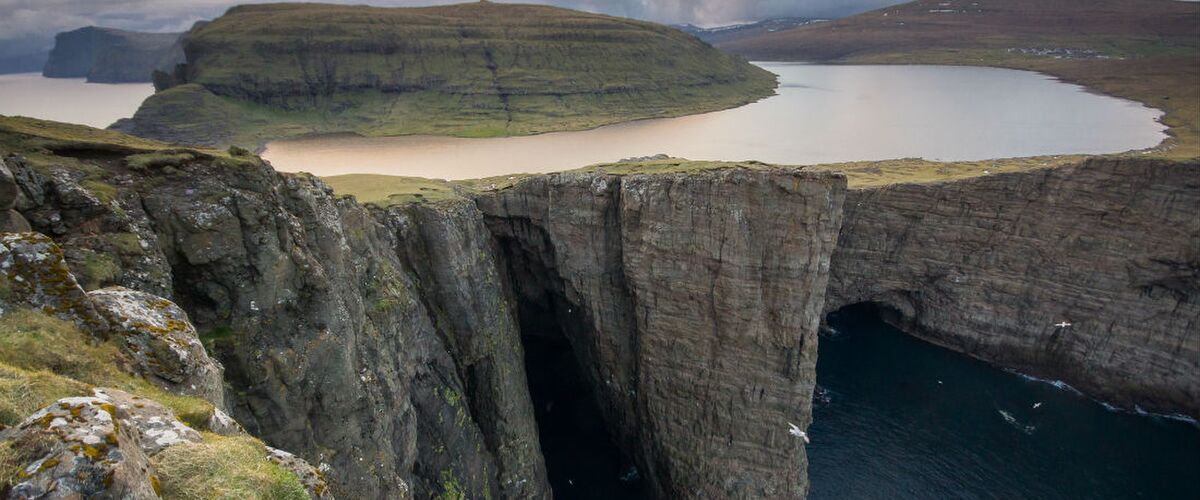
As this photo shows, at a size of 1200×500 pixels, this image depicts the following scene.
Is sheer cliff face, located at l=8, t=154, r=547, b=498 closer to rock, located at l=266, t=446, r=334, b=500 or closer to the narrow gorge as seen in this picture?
the narrow gorge

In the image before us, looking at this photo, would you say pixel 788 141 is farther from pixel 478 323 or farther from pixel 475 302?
pixel 478 323

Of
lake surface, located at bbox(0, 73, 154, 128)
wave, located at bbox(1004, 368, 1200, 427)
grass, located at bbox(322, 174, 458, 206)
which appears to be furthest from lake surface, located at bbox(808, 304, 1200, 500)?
lake surface, located at bbox(0, 73, 154, 128)

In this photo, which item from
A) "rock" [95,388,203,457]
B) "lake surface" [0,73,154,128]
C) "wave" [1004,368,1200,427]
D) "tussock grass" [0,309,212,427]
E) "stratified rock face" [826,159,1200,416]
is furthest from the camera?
"lake surface" [0,73,154,128]

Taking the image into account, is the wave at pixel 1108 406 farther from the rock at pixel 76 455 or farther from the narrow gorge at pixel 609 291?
the rock at pixel 76 455

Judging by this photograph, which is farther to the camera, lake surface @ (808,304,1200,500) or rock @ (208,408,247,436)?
lake surface @ (808,304,1200,500)

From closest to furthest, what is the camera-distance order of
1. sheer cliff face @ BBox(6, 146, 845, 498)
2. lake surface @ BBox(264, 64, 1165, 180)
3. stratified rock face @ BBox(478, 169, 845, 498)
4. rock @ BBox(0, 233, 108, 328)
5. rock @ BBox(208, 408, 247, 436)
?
rock @ BBox(0, 233, 108, 328)
rock @ BBox(208, 408, 247, 436)
sheer cliff face @ BBox(6, 146, 845, 498)
stratified rock face @ BBox(478, 169, 845, 498)
lake surface @ BBox(264, 64, 1165, 180)

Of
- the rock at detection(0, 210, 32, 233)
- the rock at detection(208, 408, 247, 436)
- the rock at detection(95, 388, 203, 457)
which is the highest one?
the rock at detection(0, 210, 32, 233)

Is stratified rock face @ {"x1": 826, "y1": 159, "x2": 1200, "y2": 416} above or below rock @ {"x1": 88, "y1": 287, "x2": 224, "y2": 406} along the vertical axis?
below
